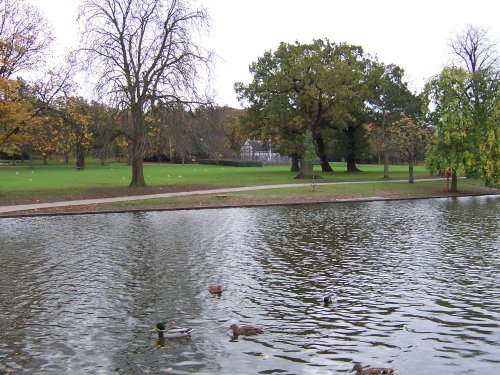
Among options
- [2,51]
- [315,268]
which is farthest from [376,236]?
[2,51]

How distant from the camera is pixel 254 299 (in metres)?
10.9

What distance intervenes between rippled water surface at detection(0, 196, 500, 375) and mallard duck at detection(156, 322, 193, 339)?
14cm

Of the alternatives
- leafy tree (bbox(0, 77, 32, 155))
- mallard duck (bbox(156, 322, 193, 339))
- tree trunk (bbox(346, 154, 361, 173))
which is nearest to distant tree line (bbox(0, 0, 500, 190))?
leafy tree (bbox(0, 77, 32, 155))

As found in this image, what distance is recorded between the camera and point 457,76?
40.3m

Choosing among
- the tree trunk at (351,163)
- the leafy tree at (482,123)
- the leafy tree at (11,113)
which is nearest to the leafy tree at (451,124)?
the leafy tree at (482,123)

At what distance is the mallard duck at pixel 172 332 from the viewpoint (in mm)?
8523

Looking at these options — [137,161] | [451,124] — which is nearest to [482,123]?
[451,124]

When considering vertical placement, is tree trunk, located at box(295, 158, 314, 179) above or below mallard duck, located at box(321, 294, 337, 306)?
above

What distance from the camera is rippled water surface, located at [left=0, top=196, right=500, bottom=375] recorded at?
25.6 feet

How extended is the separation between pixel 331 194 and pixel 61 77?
73.5 ft

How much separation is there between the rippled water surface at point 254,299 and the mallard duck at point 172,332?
14 cm

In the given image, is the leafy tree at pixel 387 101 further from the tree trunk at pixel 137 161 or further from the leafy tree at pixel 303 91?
the tree trunk at pixel 137 161

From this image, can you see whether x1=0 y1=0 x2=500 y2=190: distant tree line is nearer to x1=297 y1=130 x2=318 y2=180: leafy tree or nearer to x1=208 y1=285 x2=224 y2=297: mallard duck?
x1=297 y1=130 x2=318 y2=180: leafy tree

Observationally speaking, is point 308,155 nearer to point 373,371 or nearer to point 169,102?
point 169,102
